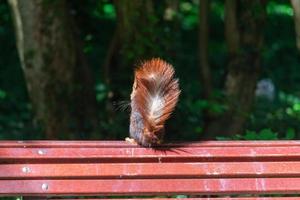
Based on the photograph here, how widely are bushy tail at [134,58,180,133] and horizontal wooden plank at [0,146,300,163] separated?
0.21 meters

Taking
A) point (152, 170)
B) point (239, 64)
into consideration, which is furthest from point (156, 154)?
point (239, 64)

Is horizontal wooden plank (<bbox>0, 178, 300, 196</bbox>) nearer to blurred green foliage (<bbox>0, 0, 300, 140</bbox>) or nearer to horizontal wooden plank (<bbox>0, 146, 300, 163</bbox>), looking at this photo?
horizontal wooden plank (<bbox>0, 146, 300, 163</bbox>)

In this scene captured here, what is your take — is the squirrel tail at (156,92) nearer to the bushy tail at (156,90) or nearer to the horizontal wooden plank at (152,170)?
the bushy tail at (156,90)

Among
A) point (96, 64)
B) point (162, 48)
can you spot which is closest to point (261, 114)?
point (162, 48)

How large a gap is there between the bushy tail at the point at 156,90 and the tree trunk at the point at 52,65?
12.3ft

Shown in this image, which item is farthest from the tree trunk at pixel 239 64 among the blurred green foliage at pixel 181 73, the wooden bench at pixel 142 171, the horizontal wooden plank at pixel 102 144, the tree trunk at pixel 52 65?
the wooden bench at pixel 142 171

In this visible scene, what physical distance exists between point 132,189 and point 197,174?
0.34 metres

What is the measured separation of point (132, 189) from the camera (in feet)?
13.5

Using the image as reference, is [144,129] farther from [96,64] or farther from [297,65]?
[297,65]

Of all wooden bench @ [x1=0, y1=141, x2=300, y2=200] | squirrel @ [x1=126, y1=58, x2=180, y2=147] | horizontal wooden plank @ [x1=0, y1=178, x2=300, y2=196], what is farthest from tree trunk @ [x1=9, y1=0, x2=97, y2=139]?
horizontal wooden plank @ [x1=0, y1=178, x2=300, y2=196]

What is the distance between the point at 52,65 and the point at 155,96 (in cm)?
403

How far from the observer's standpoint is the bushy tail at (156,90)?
170 inches

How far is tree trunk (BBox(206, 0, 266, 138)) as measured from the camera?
332 inches

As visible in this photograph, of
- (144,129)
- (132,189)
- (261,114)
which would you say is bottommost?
(132,189)
